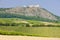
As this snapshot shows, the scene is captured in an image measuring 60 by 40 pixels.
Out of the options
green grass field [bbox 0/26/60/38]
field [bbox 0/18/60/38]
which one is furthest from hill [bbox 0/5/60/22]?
green grass field [bbox 0/26/60/38]

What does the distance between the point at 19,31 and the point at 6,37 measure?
1.38ft

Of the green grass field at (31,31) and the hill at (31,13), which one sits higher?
the hill at (31,13)

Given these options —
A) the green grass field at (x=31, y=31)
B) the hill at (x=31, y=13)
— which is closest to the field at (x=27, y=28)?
the green grass field at (x=31, y=31)

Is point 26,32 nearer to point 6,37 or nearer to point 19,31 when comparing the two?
point 19,31

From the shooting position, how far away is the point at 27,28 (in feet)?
20.4

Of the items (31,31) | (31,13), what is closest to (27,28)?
(31,31)

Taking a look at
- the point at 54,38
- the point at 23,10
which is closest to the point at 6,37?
the point at 23,10

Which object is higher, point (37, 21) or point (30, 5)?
point (30, 5)

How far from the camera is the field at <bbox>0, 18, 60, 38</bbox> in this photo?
6152mm

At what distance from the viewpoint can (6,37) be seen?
6.15m

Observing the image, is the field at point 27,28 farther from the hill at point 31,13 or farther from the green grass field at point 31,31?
the hill at point 31,13

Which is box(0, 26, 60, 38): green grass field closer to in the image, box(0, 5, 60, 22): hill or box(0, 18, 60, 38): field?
box(0, 18, 60, 38): field

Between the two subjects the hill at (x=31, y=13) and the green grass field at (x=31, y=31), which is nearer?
the green grass field at (x=31, y=31)

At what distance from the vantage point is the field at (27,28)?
6.15 metres
